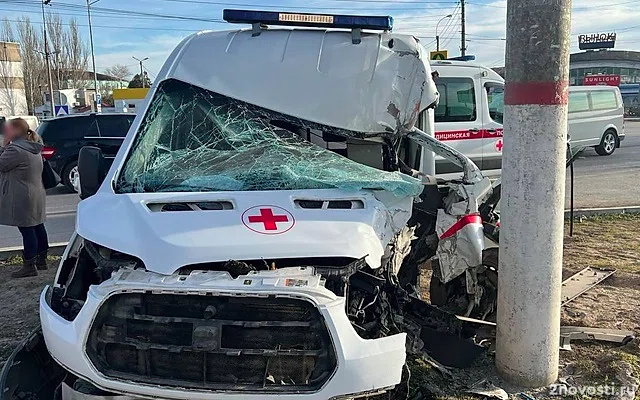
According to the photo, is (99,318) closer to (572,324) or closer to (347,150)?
(347,150)

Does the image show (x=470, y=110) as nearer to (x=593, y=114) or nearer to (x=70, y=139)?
(x=593, y=114)

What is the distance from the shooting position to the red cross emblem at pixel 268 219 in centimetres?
288

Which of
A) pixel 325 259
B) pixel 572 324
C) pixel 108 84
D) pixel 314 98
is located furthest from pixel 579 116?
pixel 108 84

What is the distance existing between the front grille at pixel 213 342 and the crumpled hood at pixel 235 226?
0.20m

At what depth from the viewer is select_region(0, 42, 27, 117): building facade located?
52.3 m

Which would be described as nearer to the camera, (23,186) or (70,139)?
(23,186)

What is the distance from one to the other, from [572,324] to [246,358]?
3.12m

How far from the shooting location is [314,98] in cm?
418

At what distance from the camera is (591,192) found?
1106cm

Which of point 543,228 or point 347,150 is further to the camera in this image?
point 347,150

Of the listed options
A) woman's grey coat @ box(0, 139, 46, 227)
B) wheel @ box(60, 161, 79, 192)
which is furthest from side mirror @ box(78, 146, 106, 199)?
wheel @ box(60, 161, 79, 192)

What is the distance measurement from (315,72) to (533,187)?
5.65ft

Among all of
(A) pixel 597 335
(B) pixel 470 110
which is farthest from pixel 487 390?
(B) pixel 470 110

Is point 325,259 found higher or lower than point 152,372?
higher
